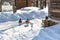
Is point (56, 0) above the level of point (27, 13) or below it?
above

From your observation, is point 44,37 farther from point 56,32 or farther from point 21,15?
point 21,15

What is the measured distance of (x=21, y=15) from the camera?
773 cm

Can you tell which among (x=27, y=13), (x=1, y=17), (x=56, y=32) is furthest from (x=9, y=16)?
(x=56, y=32)

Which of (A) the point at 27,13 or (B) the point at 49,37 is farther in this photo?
(A) the point at 27,13

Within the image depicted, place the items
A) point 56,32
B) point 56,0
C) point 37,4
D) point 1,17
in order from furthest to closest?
point 37,4, point 1,17, point 56,0, point 56,32

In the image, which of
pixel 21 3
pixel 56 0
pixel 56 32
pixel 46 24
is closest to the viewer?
pixel 56 32

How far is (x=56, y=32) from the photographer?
3.00m

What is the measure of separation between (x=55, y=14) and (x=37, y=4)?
5626 millimetres

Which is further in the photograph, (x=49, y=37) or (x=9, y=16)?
(x=9, y=16)

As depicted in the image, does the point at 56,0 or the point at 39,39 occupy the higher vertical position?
the point at 56,0

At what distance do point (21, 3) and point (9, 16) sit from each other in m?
3.59

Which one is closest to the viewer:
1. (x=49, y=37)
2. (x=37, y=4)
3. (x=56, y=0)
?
(x=49, y=37)

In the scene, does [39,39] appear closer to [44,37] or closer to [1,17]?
[44,37]

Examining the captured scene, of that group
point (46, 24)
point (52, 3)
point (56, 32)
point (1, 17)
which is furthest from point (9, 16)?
point (56, 32)
